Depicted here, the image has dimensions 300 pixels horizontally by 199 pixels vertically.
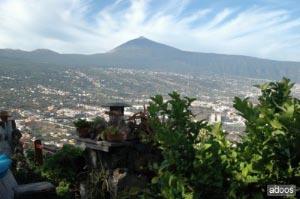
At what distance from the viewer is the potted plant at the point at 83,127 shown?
7.52 m

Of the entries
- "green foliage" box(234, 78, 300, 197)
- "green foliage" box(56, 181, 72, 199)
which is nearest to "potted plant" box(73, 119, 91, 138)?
"green foliage" box(56, 181, 72, 199)

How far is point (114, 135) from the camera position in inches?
272

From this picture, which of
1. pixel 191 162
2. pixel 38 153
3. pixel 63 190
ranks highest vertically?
pixel 191 162

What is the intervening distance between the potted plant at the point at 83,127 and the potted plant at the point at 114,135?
2.15 ft

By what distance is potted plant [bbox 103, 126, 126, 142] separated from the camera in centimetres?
691

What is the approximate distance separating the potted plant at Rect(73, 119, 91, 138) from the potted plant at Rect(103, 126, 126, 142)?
66 centimetres

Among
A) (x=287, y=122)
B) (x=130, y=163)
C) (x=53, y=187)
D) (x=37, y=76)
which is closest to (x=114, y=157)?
(x=130, y=163)

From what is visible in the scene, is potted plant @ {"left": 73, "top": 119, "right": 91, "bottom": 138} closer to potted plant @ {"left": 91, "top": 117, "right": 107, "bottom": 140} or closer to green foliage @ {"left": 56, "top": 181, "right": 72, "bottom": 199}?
potted plant @ {"left": 91, "top": 117, "right": 107, "bottom": 140}

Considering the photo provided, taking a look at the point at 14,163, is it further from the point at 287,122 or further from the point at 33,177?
the point at 287,122

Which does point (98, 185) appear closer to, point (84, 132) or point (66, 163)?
point (84, 132)

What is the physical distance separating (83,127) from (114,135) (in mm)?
891

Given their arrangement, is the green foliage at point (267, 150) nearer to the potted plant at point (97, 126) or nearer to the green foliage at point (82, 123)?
the potted plant at point (97, 126)

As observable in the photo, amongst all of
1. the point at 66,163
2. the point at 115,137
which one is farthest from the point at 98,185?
the point at 66,163

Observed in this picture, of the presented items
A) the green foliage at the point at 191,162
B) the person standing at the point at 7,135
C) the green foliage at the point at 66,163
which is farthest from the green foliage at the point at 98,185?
the green foliage at the point at 191,162
